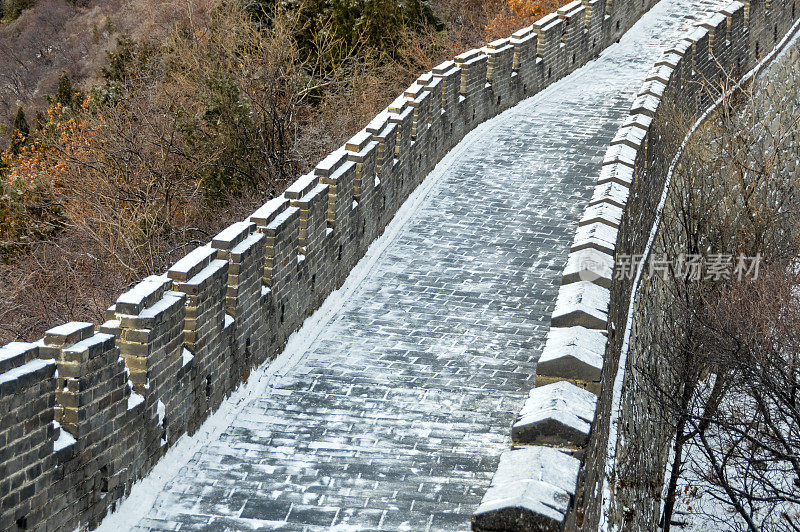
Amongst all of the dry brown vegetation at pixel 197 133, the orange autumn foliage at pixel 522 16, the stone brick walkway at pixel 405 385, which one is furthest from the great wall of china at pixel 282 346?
the orange autumn foliage at pixel 522 16

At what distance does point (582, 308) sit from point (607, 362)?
667 millimetres

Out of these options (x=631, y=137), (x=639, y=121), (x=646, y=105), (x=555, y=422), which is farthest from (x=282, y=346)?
(x=646, y=105)

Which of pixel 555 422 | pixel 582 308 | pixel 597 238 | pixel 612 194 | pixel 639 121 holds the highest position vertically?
pixel 555 422

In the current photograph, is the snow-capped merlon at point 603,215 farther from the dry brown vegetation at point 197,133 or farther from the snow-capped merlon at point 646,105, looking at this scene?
the dry brown vegetation at point 197,133

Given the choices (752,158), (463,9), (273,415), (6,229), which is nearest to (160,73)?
(6,229)

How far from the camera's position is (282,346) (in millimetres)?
10602

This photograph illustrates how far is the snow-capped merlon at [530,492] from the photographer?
15.7ft

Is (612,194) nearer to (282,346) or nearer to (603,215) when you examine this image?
(603,215)

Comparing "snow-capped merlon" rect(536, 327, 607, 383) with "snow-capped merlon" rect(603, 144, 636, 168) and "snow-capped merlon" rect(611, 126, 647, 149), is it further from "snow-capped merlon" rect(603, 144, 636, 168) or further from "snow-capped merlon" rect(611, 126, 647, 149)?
"snow-capped merlon" rect(611, 126, 647, 149)

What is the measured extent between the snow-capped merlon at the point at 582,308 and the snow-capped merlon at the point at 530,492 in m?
2.59

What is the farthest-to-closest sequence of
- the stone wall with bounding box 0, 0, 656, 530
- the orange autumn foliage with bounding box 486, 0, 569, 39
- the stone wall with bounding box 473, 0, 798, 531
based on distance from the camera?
the orange autumn foliage with bounding box 486, 0, 569, 39 → the stone wall with bounding box 0, 0, 656, 530 → the stone wall with bounding box 473, 0, 798, 531

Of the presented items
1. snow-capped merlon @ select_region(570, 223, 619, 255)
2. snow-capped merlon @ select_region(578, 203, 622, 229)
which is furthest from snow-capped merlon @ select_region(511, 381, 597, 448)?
snow-capped merlon @ select_region(578, 203, 622, 229)

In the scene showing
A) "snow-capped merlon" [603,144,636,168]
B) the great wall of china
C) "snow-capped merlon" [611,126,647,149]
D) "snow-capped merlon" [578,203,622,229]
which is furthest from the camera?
"snow-capped merlon" [611,126,647,149]

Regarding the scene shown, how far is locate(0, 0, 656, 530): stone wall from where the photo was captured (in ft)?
21.1
